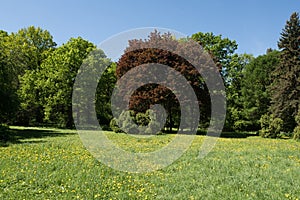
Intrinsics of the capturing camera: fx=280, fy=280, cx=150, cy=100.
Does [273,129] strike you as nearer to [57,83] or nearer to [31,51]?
[57,83]

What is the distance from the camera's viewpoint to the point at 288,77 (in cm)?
3006

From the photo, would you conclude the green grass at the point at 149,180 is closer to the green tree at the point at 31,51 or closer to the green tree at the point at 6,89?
the green tree at the point at 6,89

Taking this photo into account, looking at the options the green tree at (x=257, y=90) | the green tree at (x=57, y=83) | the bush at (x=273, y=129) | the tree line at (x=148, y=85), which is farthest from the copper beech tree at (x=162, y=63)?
the green tree at (x=257, y=90)

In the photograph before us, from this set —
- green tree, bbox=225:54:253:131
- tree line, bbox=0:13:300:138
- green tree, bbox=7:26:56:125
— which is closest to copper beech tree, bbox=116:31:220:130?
tree line, bbox=0:13:300:138

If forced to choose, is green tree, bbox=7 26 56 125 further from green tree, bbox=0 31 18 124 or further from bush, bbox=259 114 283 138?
bush, bbox=259 114 283 138

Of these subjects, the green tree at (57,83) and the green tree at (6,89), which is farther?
the green tree at (57,83)

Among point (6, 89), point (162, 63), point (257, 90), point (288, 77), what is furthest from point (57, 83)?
point (288, 77)

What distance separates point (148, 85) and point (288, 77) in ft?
50.3

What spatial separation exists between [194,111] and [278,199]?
23.8 metres

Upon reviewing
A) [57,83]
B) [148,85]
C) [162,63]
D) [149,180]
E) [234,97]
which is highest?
[162,63]

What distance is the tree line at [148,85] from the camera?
2712cm

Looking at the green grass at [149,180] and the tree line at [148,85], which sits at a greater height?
the tree line at [148,85]

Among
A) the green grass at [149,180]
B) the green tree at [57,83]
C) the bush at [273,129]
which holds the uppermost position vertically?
the green tree at [57,83]

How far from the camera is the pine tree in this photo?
29.7m
